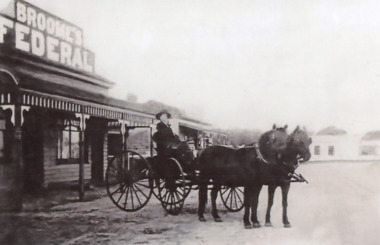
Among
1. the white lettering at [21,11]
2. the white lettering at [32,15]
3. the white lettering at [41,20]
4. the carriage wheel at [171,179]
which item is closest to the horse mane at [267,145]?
the carriage wheel at [171,179]

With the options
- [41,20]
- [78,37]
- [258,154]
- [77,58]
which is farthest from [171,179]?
[41,20]

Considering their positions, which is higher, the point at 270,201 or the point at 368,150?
the point at 368,150

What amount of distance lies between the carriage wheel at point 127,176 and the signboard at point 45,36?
76cm

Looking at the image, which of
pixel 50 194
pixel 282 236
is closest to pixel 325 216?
pixel 282 236

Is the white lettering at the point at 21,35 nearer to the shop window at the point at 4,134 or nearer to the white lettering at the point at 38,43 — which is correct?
the white lettering at the point at 38,43

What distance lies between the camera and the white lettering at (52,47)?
412cm

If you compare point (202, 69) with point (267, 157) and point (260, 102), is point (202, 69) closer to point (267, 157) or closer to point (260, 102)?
point (260, 102)

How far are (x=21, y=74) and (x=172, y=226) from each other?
188 cm

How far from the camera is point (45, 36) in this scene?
4.15 m

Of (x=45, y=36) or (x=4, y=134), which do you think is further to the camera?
(x=4, y=134)

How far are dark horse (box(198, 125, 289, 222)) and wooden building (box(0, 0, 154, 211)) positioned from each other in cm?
54

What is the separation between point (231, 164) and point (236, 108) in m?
0.42

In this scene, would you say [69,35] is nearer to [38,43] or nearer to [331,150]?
[38,43]

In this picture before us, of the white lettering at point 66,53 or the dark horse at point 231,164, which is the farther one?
the white lettering at point 66,53
